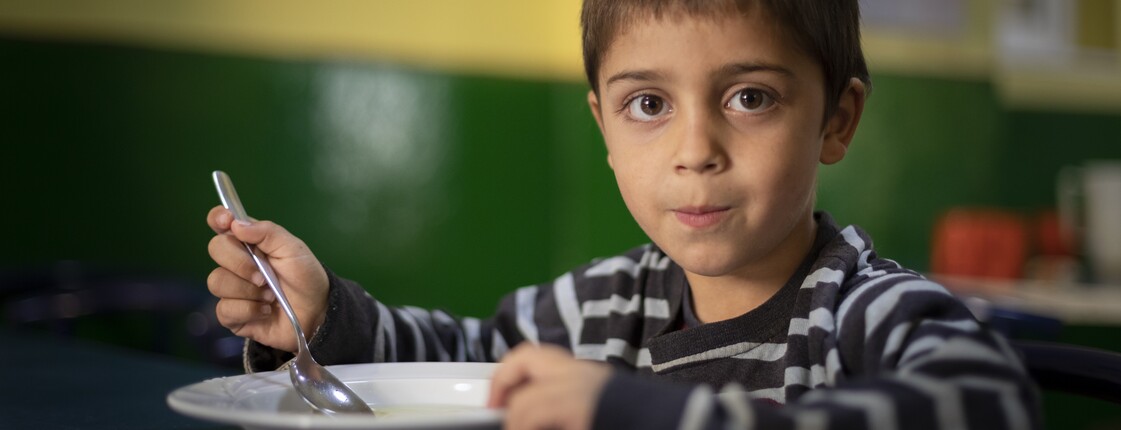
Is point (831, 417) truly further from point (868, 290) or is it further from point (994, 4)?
point (994, 4)

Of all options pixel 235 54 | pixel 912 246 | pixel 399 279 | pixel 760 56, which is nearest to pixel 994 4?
pixel 912 246

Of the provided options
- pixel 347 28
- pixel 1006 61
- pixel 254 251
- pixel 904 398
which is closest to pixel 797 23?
pixel 904 398

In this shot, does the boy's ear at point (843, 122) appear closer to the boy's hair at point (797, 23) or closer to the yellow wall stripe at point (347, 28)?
the boy's hair at point (797, 23)

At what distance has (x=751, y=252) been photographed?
0.70 meters

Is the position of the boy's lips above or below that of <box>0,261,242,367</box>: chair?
above

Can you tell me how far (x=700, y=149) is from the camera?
0.66m

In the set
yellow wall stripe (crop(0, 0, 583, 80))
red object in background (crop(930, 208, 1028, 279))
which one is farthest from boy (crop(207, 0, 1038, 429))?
red object in background (crop(930, 208, 1028, 279))

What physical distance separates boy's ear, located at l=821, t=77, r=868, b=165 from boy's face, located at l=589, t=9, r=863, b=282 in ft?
0.17

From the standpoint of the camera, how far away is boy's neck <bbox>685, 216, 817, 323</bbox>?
2.54ft

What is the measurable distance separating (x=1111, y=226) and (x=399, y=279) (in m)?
1.60

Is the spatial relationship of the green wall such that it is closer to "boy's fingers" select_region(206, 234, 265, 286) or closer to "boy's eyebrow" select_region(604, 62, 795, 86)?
"boy's fingers" select_region(206, 234, 265, 286)

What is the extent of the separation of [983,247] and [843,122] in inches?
71.2

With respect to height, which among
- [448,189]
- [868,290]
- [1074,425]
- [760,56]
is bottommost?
[1074,425]

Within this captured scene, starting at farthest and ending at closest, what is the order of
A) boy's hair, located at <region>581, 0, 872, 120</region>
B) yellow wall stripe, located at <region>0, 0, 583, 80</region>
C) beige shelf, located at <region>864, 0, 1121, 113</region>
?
beige shelf, located at <region>864, 0, 1121, 113</region>, yellow wall stripe, located at <region>0, 0, 583, 80</region>, boy's hair, located at <region>581, 0, 872, 120</region>
